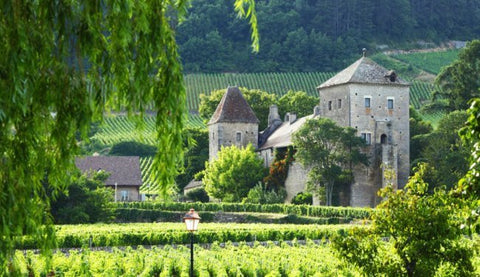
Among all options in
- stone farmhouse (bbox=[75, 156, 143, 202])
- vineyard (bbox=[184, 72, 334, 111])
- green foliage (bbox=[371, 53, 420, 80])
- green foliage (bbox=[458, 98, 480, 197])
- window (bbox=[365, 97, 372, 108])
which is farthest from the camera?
green foliage (bbox=[371, 53, 420, 80])

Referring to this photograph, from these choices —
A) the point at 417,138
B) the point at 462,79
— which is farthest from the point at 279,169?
the point at 462,79

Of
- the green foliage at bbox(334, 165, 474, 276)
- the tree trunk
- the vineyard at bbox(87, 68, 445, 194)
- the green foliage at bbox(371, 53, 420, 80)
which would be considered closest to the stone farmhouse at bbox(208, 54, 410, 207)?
the tree trunk

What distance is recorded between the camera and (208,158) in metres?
82.6

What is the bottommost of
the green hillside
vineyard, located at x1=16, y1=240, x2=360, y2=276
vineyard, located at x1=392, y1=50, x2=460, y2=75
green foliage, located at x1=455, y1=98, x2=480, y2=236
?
vineyard, located at x1=16, y1=240, x2=360, y2=276

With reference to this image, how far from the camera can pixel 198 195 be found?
244 ft

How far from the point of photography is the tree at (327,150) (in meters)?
63.9

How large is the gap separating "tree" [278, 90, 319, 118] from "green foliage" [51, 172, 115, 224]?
3254 cm

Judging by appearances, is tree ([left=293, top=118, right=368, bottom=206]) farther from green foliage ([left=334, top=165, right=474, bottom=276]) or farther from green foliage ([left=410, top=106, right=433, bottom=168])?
green foliage ([left=334, top=165, right=474, bottom=276])

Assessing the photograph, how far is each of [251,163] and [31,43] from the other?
6073 centimetres

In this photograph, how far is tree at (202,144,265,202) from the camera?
69.2m

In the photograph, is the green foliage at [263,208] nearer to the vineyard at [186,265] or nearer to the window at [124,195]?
the window at [124,195]

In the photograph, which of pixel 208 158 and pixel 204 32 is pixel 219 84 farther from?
pixel 208 158

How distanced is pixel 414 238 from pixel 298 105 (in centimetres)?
6651

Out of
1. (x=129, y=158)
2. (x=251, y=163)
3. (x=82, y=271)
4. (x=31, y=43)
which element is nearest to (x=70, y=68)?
(x=31, y=43)
